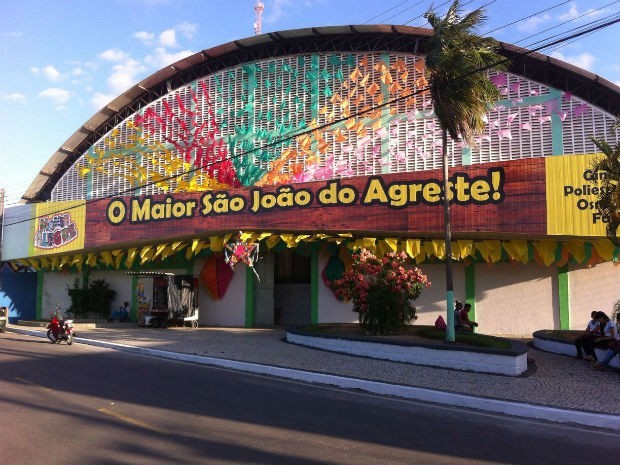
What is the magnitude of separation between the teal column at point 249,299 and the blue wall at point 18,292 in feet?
54.9

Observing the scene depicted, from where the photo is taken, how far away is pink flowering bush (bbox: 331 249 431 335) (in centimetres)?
1515

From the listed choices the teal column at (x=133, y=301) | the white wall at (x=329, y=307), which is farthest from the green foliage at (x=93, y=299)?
the white wall at (x=329, y=307)

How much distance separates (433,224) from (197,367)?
11.0 m

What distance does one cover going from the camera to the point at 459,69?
13.3 m

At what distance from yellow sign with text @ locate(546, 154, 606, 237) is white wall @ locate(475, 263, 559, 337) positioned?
290 centimetres

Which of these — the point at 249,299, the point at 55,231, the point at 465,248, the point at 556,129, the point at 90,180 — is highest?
the point at 556,129

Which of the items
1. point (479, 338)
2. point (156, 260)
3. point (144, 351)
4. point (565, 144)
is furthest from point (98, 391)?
point (565, 144)

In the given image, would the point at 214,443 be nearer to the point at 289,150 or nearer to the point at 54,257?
the point at 289,150

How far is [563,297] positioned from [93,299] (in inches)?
894

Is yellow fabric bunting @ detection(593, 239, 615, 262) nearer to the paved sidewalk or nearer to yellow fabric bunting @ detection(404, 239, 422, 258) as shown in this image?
the paved sidewalk

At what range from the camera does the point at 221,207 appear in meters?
23.9

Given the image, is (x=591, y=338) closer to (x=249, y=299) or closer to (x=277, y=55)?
(x=249, y=299)

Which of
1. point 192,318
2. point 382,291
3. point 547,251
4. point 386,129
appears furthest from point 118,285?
point 547,251

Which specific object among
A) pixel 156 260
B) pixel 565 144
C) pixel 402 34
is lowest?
pixel 156 260
